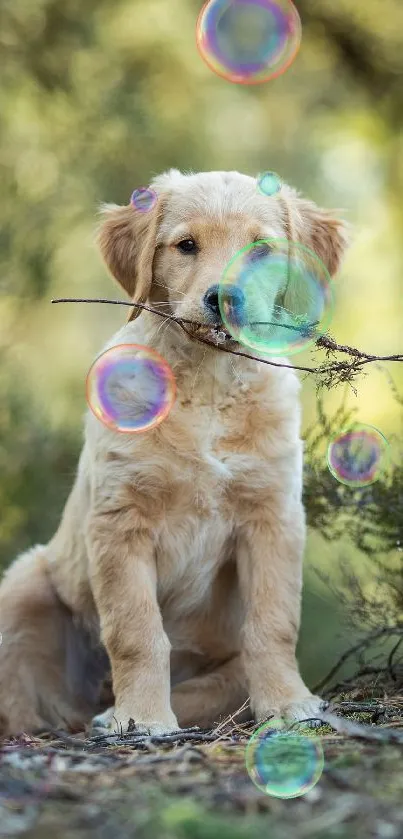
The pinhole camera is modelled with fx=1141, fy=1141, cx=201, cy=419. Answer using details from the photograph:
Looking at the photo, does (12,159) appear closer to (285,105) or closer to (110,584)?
(285,105)

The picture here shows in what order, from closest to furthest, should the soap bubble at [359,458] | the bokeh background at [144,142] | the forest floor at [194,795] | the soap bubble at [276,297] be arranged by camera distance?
the forest floor at [194,795] < the soap bubble at [276,297] < the soap bubble at [359,458] < the bokeh background at [144,142]

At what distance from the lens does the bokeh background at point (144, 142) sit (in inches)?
352

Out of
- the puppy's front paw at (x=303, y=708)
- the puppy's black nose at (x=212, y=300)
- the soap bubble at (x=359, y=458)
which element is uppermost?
the puppy's black nose at (x=212, y=300)

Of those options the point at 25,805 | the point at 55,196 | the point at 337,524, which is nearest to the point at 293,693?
the point at 337,524

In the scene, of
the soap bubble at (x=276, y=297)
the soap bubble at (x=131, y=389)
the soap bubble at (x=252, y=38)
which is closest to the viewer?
the soap bubble at (x=276, y=297)

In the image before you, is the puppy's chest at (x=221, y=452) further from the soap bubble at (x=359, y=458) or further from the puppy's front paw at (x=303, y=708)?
the puppy's front paw at (x=303, y=708)

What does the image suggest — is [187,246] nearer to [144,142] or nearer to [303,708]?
[303,708]

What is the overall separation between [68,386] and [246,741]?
5.90 m

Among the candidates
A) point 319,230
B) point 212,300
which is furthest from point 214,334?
point 319,230

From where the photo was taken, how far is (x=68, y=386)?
874 centimetres

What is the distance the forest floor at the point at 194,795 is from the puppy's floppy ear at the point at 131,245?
1710mm

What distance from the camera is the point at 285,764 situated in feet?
7.95

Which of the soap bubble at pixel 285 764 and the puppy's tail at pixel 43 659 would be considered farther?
the puppy's tail at pixel 43 659

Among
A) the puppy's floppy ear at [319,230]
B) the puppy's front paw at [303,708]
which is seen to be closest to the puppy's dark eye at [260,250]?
the puppy's floppy ear at [319,230]
